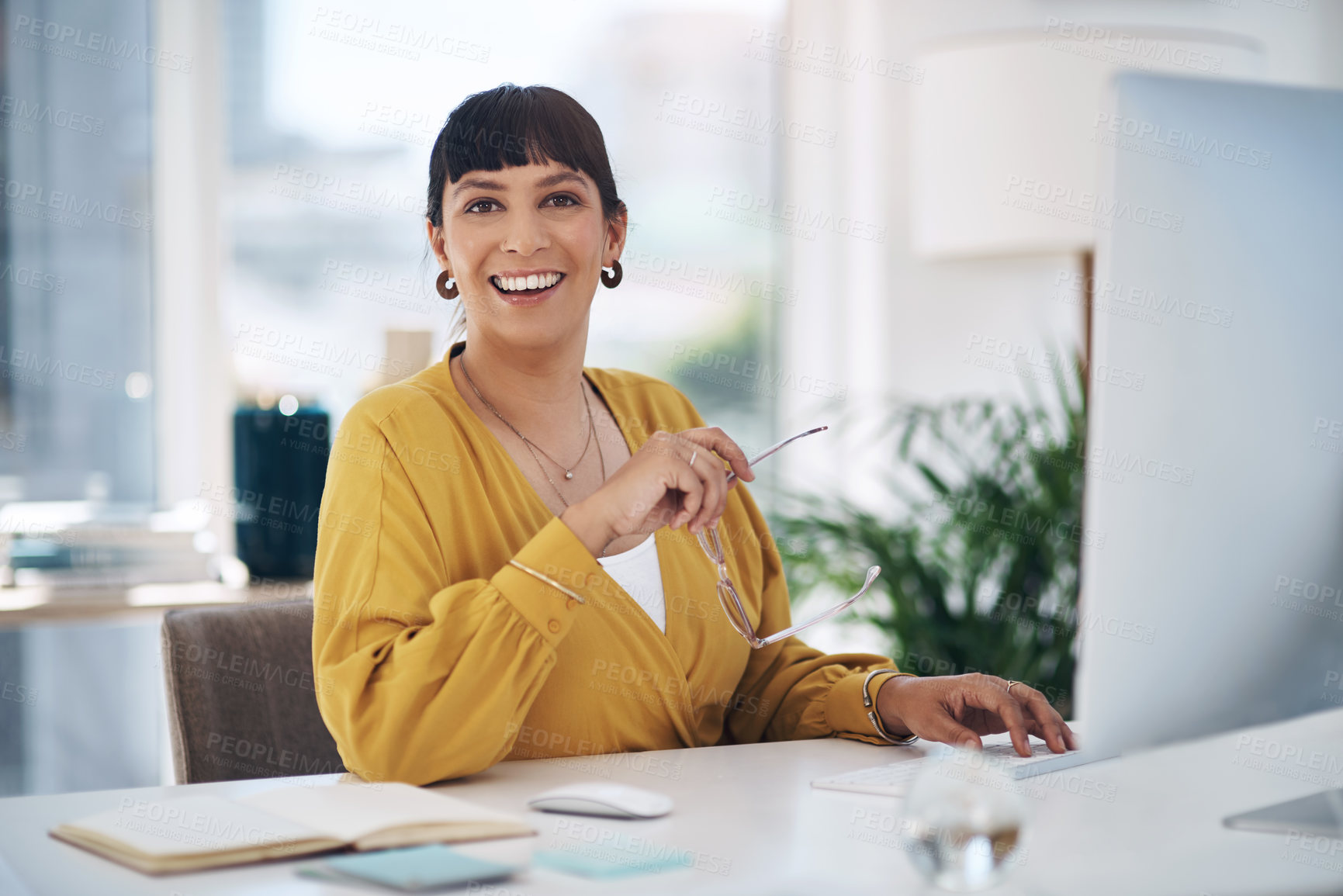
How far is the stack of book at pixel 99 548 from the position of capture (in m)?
2.28

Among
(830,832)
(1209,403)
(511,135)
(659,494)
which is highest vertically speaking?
(511,135)

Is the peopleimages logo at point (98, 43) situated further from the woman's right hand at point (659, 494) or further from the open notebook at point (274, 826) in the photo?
the open notebook at point (274, 826)

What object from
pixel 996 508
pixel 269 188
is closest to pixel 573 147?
pixel 996 508

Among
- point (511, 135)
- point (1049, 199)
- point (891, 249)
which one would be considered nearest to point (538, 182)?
point (511, 135)

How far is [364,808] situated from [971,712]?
26.5 inches

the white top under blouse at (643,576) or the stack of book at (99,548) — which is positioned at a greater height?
the white top under blouse at (643,576)

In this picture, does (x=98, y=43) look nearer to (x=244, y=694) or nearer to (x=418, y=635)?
(x=244, y=694)

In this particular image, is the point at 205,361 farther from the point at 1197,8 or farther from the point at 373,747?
the point at 1197,8

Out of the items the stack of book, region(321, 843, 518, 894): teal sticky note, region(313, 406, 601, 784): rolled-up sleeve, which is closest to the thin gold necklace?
region(313, 406, 601, 784): rolled-up sleeve

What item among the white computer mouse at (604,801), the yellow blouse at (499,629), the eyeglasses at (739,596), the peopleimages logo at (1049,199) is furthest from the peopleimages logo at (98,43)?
the white computer mouse at (604,801)

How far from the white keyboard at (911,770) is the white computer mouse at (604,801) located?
0.62 ft

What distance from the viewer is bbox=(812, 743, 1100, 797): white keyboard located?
109cm

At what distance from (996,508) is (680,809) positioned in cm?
156

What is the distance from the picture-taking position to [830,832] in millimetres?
967
